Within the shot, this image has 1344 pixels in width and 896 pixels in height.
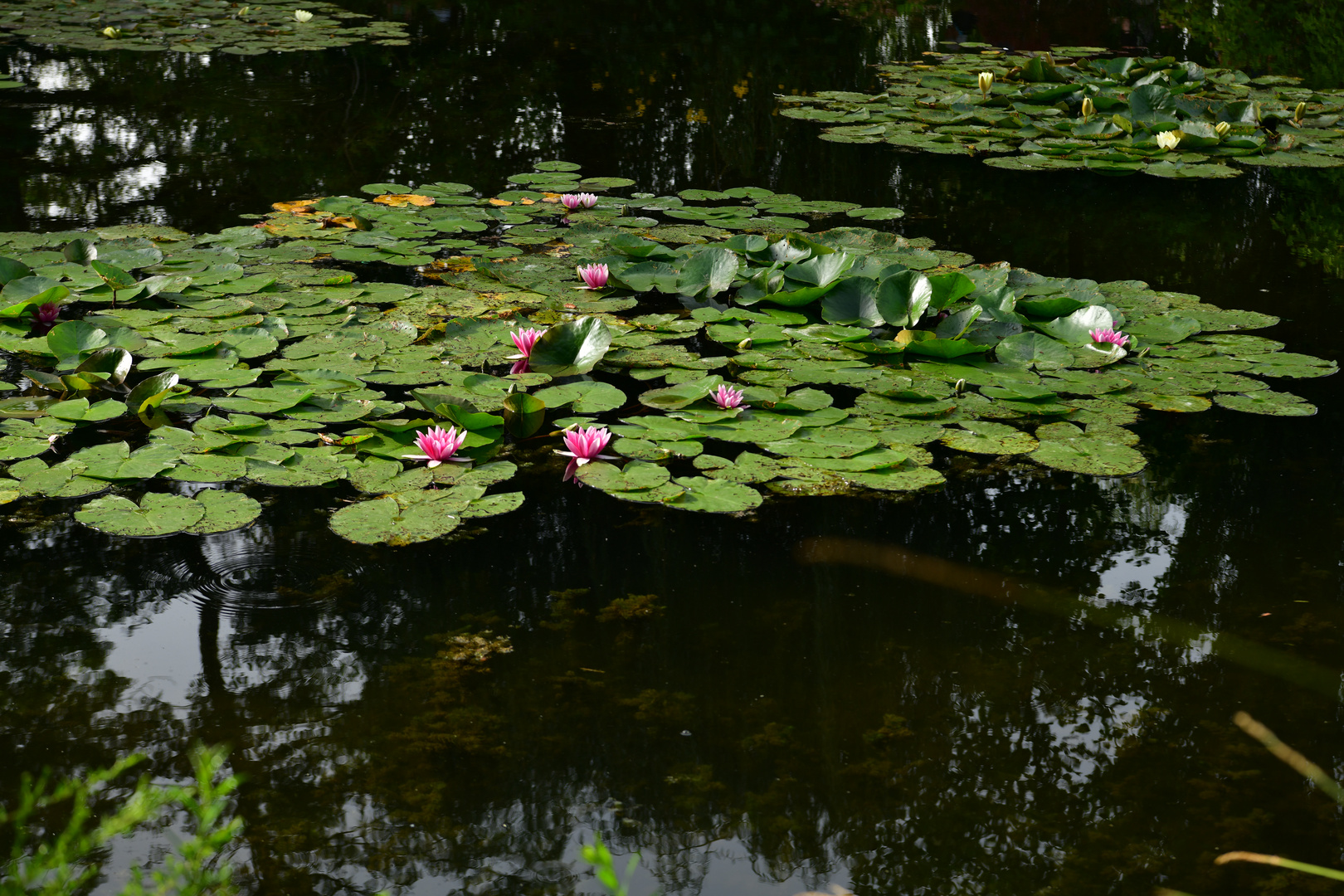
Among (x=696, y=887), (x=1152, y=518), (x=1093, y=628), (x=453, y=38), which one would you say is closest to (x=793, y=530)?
(x=1093, y=628)

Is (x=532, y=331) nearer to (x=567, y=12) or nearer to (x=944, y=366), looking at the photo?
(x=944, y=366)

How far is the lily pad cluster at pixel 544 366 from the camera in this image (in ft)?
8.06

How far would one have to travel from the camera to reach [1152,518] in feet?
8.15

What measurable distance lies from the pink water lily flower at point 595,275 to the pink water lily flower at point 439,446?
1275mm

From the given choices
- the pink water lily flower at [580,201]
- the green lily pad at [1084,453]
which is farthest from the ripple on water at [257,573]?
the pink water lily flower at [580,201]

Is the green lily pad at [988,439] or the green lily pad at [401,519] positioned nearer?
the green lily pad at [401,519]

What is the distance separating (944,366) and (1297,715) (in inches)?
62.5

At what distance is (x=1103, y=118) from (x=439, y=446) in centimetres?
536

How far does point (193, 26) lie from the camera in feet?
30.4

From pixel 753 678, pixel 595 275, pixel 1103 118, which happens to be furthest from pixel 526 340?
pixel 1103 118

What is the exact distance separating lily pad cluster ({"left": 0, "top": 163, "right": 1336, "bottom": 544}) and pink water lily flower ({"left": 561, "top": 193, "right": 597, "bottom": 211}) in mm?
300

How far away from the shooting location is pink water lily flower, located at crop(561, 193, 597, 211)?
15.1 feet

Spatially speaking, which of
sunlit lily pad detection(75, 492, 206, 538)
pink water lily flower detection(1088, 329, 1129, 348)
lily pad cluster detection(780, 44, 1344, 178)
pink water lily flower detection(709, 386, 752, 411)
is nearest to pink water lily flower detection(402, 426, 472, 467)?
sunlit lily pad detection(75, 492, 206, 538)

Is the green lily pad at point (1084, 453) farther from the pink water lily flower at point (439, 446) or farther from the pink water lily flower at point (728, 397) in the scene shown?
the pink water lily flower at point (439, 446)
